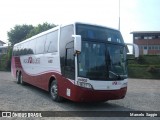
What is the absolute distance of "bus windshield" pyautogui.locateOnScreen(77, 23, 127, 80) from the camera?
9984 mm

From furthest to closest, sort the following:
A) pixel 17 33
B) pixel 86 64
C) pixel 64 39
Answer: pixel 17 33 → pixel 64 39 → pixel 86 64

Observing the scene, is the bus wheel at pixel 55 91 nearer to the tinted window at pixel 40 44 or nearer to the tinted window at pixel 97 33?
the tinted window at pixel 40 44

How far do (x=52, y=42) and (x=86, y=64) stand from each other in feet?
10.6

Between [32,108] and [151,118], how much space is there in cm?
425

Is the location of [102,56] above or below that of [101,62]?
above

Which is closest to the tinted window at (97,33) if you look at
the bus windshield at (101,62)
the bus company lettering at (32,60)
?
the bus windshield at (101,62)

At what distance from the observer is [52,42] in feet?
41.5

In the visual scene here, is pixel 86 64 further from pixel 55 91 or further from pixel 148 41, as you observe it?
pixel 148 41

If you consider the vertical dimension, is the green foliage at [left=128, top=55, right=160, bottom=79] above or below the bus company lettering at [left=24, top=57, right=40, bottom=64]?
below

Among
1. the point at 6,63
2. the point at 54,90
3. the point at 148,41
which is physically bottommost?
the point at 6,63

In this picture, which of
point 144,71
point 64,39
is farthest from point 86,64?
point 144,71

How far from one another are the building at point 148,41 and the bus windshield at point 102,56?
186ft

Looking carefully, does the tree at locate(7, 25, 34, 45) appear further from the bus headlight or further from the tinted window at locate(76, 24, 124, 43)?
the bus headlight

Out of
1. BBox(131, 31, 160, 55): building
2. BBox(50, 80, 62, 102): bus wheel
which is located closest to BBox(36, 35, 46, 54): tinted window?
BBox(50, 80, 62, 102): bus wheel
